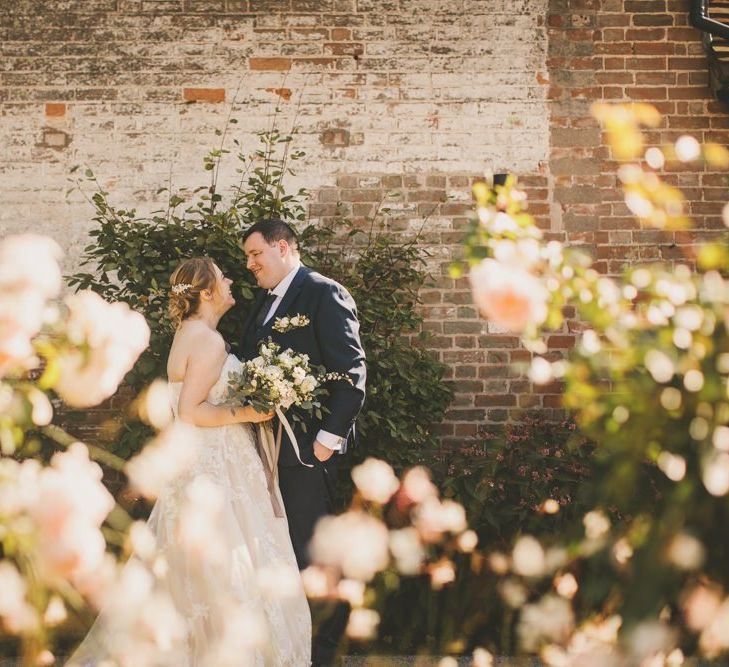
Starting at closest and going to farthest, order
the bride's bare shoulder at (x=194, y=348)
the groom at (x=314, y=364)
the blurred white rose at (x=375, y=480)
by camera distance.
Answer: the bride's bare shoulder at (x=194, y=348) < the groom at (x=314, y=364) < the blurred white rose at (x=375, y=480)

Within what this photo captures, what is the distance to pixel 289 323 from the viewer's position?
305 cm

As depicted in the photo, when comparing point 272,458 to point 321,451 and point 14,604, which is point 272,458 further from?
point 14,604

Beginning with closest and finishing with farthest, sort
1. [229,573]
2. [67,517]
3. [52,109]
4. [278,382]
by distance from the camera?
[67,517] < [278,382] < [229,573] < [52,109]

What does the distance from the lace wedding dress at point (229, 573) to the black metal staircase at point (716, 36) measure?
10.0 ft

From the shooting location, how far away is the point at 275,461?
314cm

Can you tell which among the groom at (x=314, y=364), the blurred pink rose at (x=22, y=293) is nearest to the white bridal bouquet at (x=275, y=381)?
the groom at (x=314, y=364)

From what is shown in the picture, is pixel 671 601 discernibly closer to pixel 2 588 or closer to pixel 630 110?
pixel 2 588

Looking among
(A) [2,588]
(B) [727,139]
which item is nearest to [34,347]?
(A) [2,588]

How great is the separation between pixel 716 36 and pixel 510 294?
3.61 meters

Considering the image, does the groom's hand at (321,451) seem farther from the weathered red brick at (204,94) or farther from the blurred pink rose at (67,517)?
→ the weathered red brick at (204,94)

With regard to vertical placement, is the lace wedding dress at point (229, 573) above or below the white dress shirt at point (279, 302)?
below

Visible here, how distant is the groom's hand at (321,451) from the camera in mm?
3094

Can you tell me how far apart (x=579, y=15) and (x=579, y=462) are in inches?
100

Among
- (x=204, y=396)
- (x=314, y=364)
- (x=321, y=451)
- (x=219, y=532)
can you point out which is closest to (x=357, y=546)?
(x=321, y=451)
